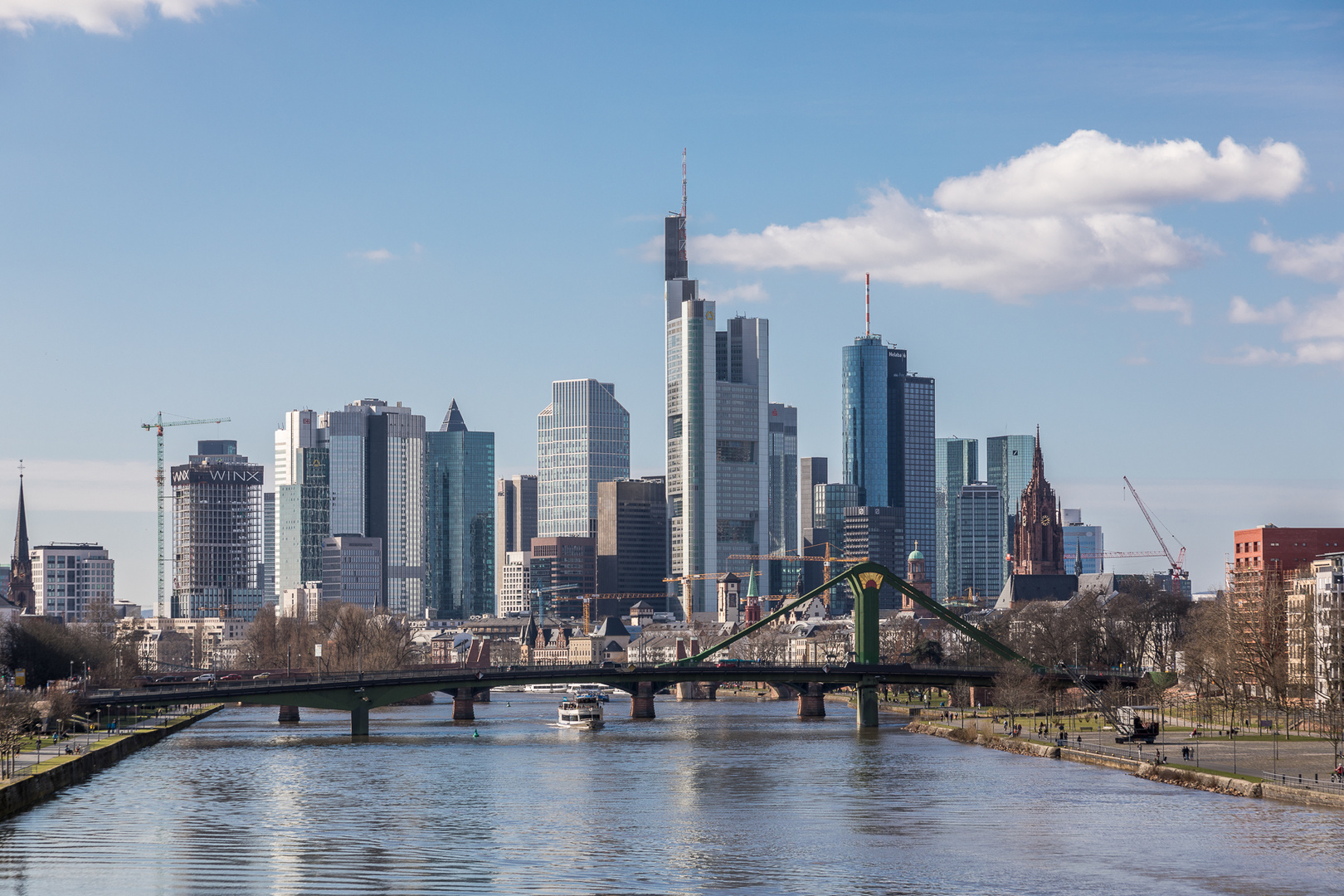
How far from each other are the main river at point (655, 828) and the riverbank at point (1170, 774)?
94 cm

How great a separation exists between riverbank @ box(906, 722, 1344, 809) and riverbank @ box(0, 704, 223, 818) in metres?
44.6

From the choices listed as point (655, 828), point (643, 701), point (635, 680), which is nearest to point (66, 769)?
point (655, 828)

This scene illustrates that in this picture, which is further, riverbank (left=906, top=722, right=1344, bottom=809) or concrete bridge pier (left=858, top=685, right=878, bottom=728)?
concrete bridge pier (left=858, top=685, right=878, bottom=728)

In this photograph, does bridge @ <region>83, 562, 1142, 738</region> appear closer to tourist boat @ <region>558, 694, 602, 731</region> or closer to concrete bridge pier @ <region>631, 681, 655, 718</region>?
concrete bridge pier @ <region>631, 681, 655, 718</region>

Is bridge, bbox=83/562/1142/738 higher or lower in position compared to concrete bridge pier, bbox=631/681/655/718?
higher

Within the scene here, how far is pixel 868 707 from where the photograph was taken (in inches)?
5007

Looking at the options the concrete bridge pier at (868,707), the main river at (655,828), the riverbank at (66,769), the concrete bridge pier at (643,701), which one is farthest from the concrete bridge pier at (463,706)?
the main river at (655,828)

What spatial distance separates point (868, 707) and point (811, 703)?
21.6 meters

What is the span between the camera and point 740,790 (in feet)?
251

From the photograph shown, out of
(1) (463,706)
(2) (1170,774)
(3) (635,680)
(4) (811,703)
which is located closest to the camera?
(2) (1170,774)

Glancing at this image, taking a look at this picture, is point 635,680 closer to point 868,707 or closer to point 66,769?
point 868,707

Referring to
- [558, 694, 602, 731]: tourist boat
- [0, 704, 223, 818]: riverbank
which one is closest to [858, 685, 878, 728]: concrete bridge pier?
[558, 694, 602, 731]: tourist boat

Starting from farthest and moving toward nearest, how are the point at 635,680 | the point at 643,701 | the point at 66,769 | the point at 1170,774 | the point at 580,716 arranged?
the point at 643,701 → the point at 635,680 → the point at 580,716 → the point at 66,769 → the point at 1170,774

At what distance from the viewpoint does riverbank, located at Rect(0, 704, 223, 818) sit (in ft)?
215
